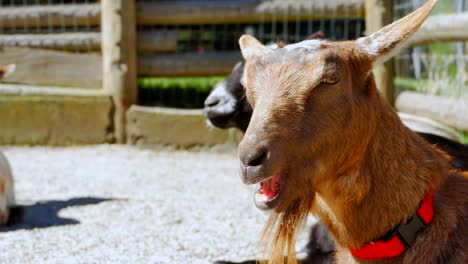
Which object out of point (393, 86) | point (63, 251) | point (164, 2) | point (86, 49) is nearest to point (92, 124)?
point (86, 49)

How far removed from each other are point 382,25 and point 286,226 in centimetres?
503

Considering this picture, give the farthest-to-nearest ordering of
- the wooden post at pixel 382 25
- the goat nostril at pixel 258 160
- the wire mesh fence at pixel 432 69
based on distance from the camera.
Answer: the wire mesh fence at pixel 432 69, the wooden post at pixel 382 25, the goat nostril at pixel 258 160

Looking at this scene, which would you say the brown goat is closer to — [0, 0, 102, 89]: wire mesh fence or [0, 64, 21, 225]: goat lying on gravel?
[0, 64, 21, 225]: goat lying on gravel

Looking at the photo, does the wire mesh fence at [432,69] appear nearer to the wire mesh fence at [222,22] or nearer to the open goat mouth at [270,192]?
the wire mesh fence at [222,22]

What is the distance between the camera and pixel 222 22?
8.62 metres

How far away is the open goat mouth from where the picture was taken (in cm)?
257

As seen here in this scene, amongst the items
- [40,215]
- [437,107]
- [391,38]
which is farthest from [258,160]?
[437,107]

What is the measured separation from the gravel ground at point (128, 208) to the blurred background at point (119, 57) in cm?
32

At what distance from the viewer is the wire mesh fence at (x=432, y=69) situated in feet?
25.7

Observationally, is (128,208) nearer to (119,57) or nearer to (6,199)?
(6,199)

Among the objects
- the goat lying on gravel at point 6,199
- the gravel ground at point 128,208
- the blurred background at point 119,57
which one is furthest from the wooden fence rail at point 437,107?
the goat lying on gravel at point 6,199

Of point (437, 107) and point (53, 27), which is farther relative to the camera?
point (53, 27)

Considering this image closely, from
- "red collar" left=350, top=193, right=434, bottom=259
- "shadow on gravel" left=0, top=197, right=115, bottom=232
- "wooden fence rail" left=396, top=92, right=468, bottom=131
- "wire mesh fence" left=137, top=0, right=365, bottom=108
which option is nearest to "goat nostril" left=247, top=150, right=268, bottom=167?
"red collar" left=350, top=193, right=434, bottom=259

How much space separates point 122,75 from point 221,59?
3.78 ft
